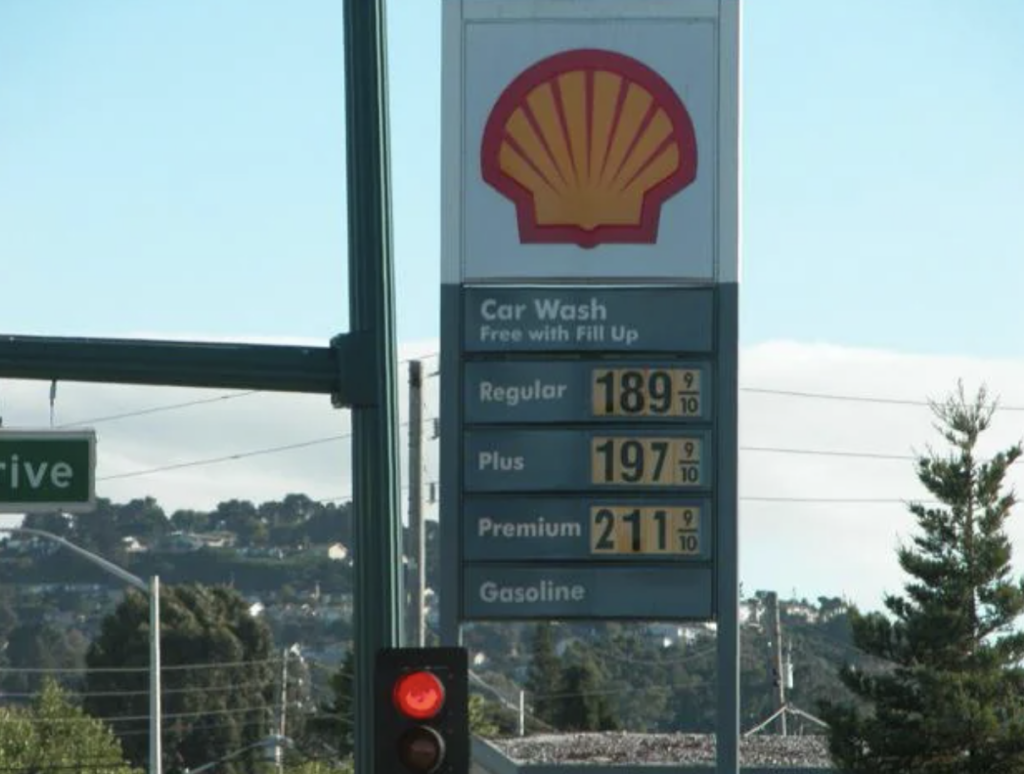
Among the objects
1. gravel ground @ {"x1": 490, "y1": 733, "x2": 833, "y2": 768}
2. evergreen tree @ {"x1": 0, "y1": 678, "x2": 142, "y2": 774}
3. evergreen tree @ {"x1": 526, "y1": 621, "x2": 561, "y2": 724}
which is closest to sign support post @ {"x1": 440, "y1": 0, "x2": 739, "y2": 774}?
gravel ground @ {"x1": 490, "y1": 733, "x2": 833, "y2": 768}

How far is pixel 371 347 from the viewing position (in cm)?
1416

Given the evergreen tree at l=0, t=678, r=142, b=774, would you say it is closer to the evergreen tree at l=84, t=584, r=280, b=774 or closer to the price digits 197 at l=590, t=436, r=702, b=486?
the evergreen tree at l=84, t=584, r=280, b=774

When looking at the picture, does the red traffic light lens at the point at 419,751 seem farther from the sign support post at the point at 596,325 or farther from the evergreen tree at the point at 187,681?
the evergreen tree at the point at 187,681

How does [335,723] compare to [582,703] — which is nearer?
[335,723]

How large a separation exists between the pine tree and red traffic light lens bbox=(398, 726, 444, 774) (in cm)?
2550

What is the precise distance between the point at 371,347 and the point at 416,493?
24233 millimetres

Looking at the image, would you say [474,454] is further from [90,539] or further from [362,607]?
[90,539]

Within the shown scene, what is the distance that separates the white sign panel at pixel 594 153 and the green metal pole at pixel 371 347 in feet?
7.65

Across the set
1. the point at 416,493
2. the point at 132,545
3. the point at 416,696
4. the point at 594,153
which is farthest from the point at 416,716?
the point at 132,545

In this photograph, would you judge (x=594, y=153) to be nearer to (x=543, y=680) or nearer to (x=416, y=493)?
(x=416, y=493)

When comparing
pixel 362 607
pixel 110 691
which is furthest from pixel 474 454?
pixel 110 691

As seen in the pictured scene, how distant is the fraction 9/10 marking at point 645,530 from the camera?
1602 centimetres

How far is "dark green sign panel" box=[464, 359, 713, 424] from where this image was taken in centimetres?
1614

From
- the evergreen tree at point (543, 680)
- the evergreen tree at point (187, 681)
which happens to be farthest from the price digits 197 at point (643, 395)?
the evergreen tree at point (187, 681)
